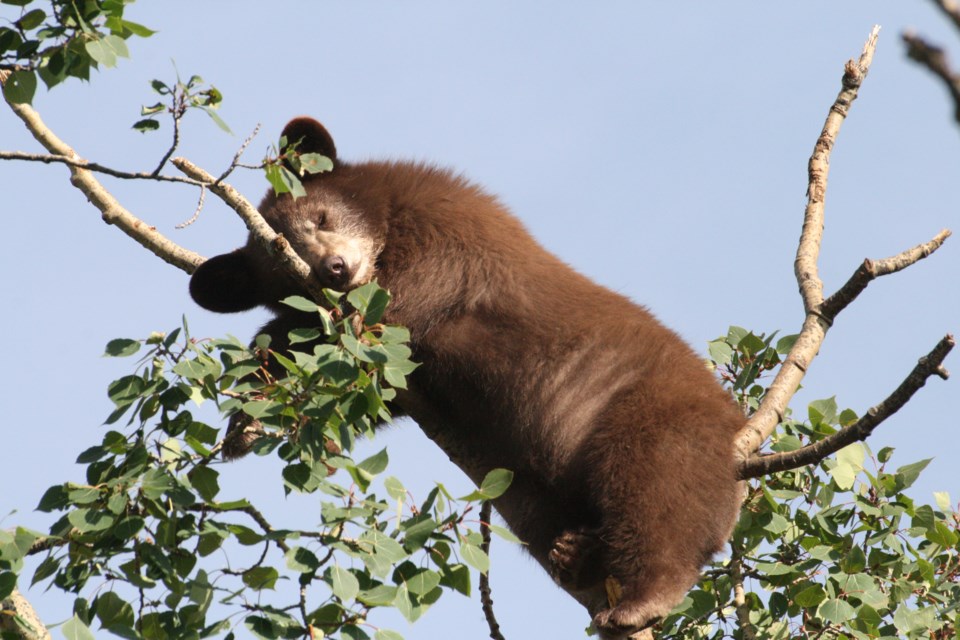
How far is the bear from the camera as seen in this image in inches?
218

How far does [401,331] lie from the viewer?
13.0 feet

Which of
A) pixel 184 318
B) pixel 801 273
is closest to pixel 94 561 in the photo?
pixel 184 318

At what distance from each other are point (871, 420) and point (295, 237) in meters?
3.71

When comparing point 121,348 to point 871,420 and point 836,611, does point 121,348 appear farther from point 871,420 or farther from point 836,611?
point 836,611

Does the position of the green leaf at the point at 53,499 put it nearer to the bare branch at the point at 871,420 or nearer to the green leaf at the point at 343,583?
the green leaf at the point at 343,583

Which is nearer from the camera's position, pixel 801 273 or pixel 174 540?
pixel 174 540

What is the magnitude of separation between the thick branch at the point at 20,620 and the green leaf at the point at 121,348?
3.15 ft

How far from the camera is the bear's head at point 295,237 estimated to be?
6488mm

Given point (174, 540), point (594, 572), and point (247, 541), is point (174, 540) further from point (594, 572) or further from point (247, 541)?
point (594, 572)

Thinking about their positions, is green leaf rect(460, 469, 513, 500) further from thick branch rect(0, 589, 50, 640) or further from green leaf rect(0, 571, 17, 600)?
thick branch rect(0, 589, 50, 640)

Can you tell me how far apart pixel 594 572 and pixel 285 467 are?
8.23 ft

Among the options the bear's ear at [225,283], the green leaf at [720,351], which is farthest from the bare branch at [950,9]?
the bear's ear at [225,283]

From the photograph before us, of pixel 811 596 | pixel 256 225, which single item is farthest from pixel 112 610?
pixel 811 596

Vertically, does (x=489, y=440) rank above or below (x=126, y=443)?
above
